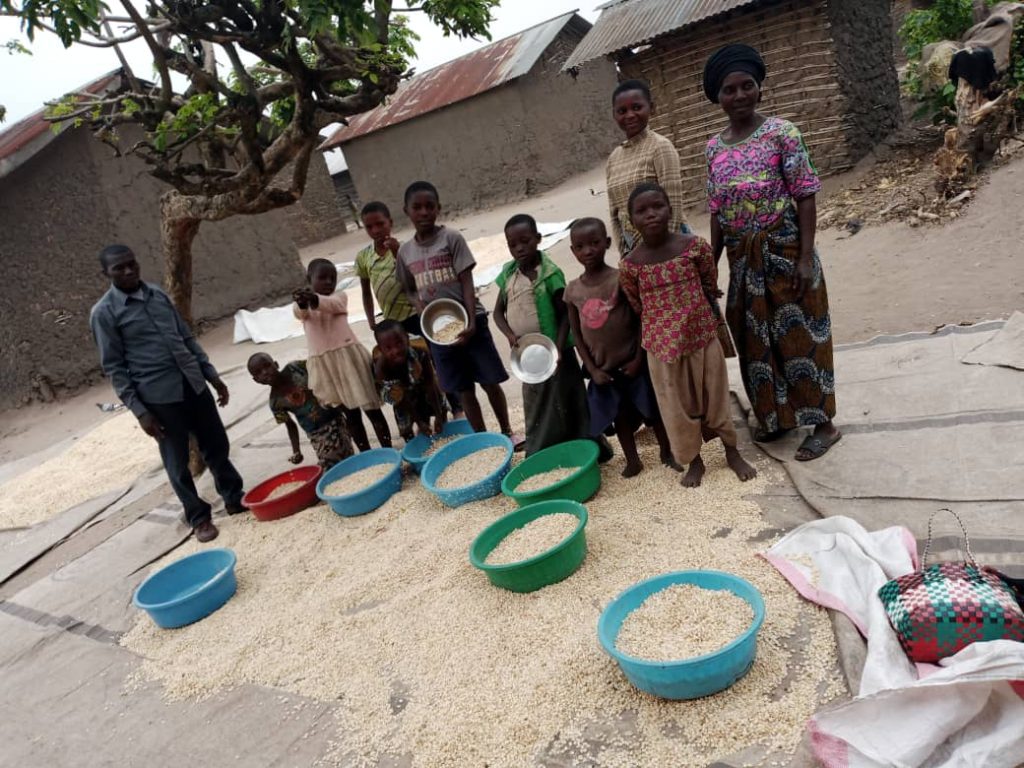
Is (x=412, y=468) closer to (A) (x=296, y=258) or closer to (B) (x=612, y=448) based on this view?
(B) (x=612, y=448)

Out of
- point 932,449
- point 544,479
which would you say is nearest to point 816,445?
point 932,449

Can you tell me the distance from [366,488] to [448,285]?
1117 millimetres

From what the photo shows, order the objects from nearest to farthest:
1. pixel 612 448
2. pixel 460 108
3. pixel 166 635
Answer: pixel 166 635, pixel 612 448, pixel 460 108

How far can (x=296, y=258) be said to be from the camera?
1116cm

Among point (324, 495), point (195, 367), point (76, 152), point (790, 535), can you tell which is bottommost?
point (790, 535)

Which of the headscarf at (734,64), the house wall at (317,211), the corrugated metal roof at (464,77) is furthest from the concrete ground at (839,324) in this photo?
the house wall at (317,211)

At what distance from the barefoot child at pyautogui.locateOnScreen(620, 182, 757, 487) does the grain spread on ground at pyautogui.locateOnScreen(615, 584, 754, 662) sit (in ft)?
2.76

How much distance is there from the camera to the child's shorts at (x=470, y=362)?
3658 millimetres

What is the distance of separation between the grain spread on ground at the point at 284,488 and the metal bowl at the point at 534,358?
152cm

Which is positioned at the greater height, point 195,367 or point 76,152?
point 76,152

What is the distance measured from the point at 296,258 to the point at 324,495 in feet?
27.1

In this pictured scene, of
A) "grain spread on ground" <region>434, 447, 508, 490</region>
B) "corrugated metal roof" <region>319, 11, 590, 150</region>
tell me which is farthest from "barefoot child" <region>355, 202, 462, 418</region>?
"corrugated metal roof" <region>319, 11, 590, 150</region>

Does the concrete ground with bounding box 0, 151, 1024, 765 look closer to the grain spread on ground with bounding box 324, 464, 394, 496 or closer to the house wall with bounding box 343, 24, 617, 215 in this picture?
the grain spread on ground with bounding box 324, 464, 394, 496

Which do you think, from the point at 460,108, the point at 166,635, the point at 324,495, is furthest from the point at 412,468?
the point at 460,108
